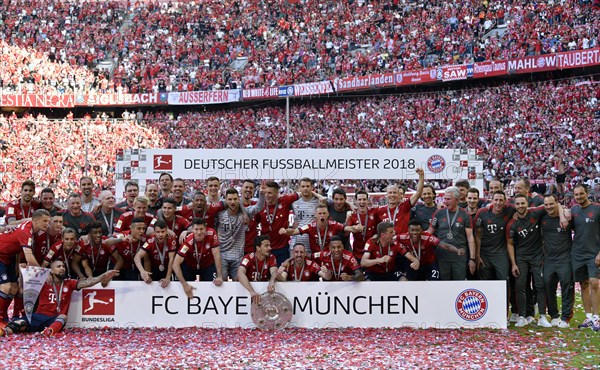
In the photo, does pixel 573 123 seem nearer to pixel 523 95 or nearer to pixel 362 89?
pixel 523 95

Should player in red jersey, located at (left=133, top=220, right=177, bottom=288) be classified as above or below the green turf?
above

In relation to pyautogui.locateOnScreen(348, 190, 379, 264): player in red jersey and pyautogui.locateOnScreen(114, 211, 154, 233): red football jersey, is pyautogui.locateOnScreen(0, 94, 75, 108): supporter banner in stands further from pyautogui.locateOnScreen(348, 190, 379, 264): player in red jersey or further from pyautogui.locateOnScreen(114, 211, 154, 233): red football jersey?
pyautogui.locateOnScreen(348, 190, 379, 264): player in red jersey

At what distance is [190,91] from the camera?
4816 centimetres

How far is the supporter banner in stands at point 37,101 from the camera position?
46997 millimetres

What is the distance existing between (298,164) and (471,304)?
8965 millimetres

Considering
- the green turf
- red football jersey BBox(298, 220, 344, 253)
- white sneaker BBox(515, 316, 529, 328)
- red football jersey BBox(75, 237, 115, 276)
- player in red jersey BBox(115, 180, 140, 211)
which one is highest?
player in red jersey BBox(115, 180, 140, 211)

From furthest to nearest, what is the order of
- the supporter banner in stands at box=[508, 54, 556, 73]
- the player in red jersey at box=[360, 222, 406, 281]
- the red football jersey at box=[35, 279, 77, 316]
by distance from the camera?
1. the supporter banner in stands at box=[508, 54, 556, 73]
2. the player in red jersey at box=[360, 222, 406, 281]
3. the red football jersey at box=[35, 279, 77, 316]

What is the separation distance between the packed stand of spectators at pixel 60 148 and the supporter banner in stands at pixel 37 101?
1101 mm

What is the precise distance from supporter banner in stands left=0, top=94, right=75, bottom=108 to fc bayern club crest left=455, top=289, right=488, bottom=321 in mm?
40353

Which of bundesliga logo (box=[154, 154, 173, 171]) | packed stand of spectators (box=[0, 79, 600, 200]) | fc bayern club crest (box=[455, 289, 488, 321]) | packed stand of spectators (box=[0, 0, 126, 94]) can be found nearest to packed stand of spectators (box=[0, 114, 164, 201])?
packed stand of spectators (box=[0, 79, 600, 200])

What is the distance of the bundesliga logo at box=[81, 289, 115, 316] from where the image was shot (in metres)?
11.6

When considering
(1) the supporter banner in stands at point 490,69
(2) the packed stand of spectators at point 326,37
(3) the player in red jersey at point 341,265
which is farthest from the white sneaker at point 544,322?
(1) the supporter banner in stands at point 490,69

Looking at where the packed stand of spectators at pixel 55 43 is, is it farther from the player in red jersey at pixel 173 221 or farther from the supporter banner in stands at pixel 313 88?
the player in red jersey at pixel 173 221

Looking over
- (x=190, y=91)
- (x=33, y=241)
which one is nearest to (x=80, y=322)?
(x=33, y=241)
